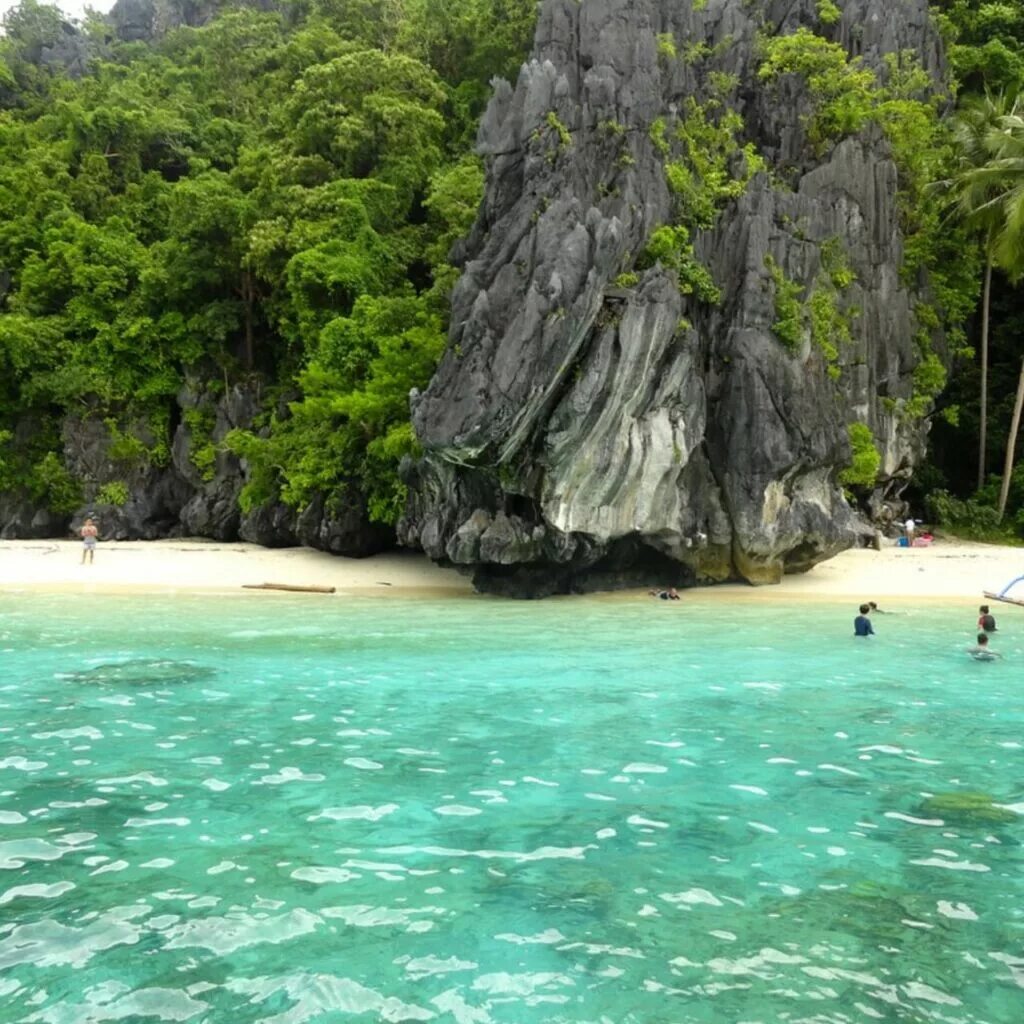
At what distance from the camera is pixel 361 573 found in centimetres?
2519

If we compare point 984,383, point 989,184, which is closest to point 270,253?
point 989,184

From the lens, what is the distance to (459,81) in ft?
133

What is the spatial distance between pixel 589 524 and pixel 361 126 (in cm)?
1944

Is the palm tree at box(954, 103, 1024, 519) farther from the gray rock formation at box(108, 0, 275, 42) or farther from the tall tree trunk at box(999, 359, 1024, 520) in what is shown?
the gray rock formation at box(108, 0, 275, 42)

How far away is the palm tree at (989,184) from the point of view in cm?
2791

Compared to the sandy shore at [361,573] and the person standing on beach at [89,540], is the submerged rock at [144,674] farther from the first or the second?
the person standing on beach at [89,540]

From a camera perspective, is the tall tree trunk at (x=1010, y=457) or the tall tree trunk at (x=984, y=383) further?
the tall tree trunk at (x=984, y=383)

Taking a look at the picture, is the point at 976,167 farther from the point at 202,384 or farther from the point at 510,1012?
the point at 510,1012

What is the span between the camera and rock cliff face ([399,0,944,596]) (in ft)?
65.8

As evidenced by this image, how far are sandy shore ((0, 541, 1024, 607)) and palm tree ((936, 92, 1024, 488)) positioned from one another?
32.0 feet

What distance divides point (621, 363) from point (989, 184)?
19.6 m

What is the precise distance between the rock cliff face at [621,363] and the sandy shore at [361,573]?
136 cm

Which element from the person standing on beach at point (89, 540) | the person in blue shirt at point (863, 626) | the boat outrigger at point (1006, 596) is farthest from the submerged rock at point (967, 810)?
the person standing on beach at point (89, 540)

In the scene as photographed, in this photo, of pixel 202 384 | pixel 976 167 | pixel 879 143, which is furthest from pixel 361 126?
pixel 976 167
